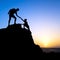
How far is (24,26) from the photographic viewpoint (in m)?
24.8

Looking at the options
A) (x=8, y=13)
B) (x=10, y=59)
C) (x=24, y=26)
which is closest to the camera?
(x=10, y=59)

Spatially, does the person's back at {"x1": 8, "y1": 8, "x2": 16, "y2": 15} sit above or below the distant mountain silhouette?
above

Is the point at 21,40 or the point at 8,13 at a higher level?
the point at 8,13

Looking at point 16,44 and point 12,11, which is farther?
point 12,11

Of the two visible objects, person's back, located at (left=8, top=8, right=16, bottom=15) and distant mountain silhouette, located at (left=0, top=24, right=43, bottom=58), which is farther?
person's back, located at (left=8, top=8, right=16, bottom=15)

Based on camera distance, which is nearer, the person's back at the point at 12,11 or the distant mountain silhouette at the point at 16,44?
the distant mountain silhouette at the point at 16,44

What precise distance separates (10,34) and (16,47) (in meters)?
2.22

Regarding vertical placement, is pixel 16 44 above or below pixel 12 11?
below

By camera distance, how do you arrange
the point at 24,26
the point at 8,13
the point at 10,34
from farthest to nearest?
the point at 24,26
the point at 8,13
the point at 10,34

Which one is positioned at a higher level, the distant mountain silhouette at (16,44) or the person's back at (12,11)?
the person's back at (12,11)

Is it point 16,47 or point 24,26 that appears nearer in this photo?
point 16,47

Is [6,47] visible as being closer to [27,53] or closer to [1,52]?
[1,52]

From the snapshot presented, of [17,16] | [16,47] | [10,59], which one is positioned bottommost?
[10,59]

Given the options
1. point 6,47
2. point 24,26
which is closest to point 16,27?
point 24,26
